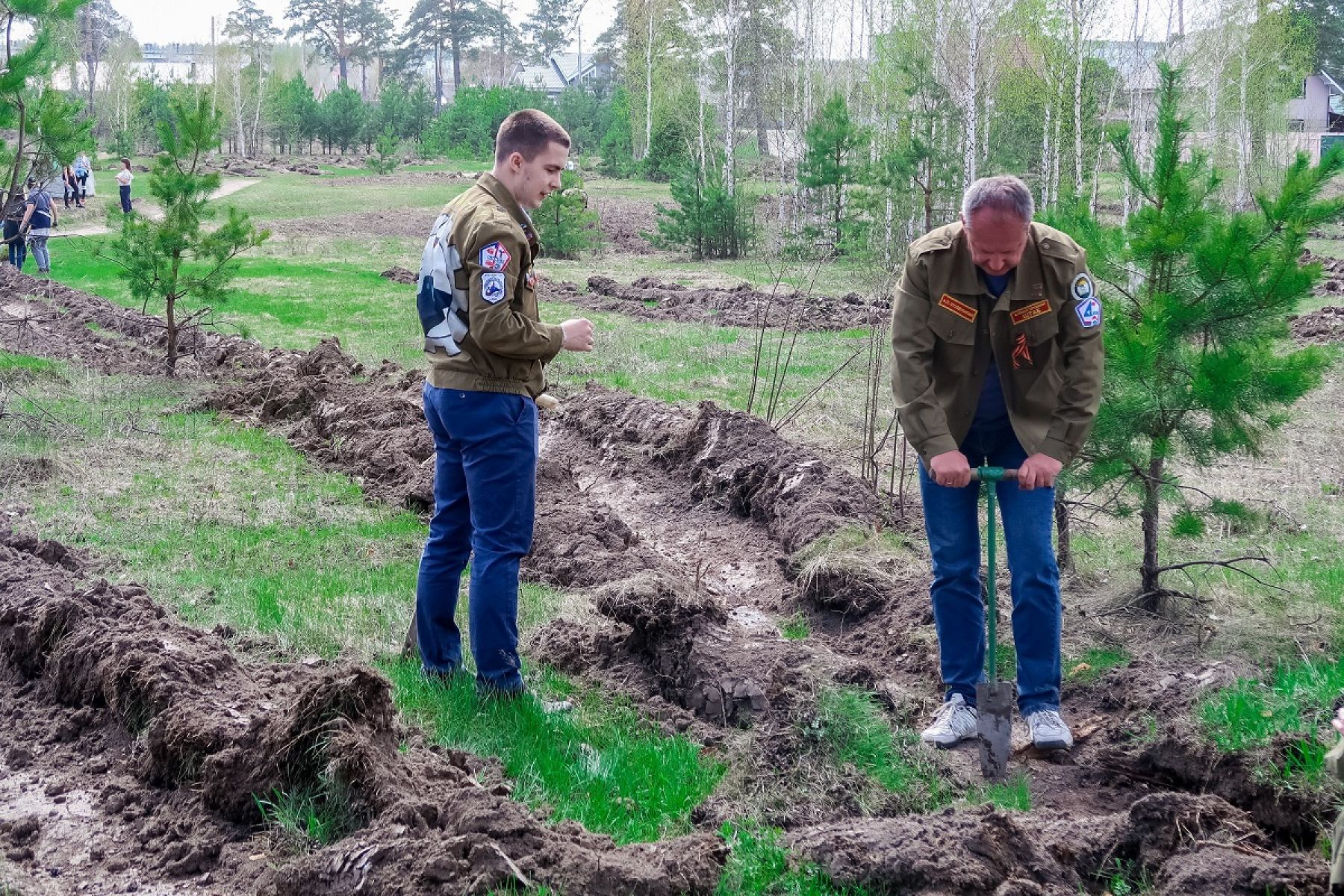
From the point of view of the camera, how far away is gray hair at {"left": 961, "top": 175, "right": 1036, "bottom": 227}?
4227mm

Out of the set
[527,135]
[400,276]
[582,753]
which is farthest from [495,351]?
[400,276]

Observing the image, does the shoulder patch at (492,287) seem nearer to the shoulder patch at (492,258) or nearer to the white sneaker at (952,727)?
the shoulder patch at (492,258)

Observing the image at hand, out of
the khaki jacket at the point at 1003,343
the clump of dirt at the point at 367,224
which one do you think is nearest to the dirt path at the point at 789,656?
the khaki jacket at the point at 1003,343

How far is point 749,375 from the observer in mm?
13203

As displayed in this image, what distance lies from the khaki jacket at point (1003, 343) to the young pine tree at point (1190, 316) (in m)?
1.34

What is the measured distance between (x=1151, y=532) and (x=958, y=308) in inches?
86.4

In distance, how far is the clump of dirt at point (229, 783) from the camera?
3.40 meters

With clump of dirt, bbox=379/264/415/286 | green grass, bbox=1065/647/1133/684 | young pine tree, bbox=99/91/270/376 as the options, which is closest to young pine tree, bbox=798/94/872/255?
clump of dirt, bbox=379/264/415/286

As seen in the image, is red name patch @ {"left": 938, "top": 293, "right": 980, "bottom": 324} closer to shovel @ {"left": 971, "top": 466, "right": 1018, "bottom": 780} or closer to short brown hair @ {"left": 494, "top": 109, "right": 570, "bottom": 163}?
shovel @ {"left": 971, "top": 466, "right": 1018, "bottom": 780}

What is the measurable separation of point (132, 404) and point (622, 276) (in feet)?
45.5

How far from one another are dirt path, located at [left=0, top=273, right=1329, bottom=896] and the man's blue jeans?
0.68m

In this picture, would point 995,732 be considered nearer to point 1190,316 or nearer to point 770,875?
point 770,875

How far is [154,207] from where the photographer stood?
39000 mm

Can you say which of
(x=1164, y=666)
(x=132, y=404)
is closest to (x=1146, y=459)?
(x=1164, y=666)
